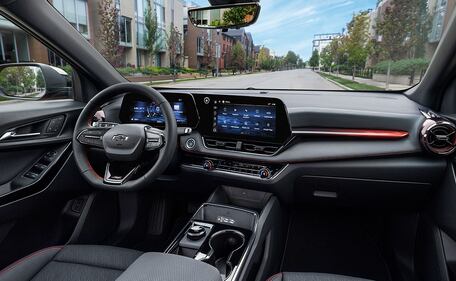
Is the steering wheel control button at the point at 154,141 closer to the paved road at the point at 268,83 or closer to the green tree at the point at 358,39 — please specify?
the paved road at the point at 268,83

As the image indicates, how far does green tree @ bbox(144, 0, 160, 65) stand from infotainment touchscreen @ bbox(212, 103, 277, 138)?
159 inches

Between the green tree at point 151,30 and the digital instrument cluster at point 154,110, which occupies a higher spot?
the green tree at point 151,30

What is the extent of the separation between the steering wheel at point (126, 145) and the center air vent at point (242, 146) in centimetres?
60

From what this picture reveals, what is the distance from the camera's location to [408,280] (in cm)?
215

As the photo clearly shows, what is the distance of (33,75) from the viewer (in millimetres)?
2426

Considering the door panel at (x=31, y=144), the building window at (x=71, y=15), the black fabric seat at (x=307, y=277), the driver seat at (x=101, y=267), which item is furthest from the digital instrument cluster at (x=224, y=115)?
the driver seat at (x=101, y=267)

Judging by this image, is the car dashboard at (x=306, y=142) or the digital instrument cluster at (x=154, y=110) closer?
the car dashboard at (x=306, y=142)

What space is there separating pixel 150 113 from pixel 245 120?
72cm

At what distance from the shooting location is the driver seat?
1151 mm

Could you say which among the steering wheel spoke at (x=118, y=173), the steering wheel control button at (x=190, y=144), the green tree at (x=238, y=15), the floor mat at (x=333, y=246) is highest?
the green tree at (x=238, y=15)

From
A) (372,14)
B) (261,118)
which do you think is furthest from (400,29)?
(261,118)

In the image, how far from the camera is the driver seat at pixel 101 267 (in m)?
1.15

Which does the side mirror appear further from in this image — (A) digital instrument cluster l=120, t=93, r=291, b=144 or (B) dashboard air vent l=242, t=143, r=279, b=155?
(B) dashboard air vent l=242, t=143, r=279, b=155

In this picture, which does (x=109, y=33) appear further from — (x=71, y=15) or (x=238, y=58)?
(x=238, y=58)
